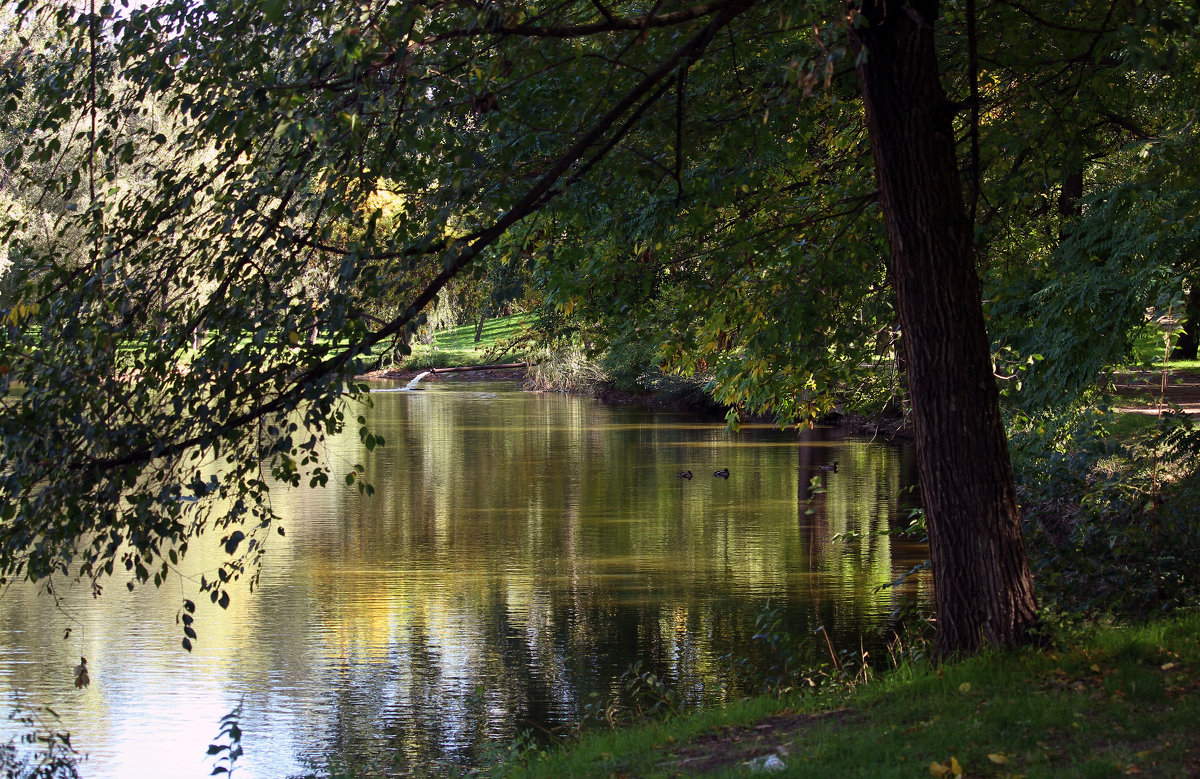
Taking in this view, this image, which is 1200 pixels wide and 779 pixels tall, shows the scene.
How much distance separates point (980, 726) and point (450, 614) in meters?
8.33

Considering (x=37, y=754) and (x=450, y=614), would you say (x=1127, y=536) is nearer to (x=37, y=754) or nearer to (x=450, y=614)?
(x=450, y=614)

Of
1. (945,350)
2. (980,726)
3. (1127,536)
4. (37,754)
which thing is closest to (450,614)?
(37,754)

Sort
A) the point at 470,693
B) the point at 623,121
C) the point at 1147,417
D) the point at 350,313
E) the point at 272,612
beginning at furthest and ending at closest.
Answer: the point at 1147,417, the point at 272,612, the point at 470,693, the point at 623,121, the point at 350,313

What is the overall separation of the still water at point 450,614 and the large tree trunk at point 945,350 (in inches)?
123

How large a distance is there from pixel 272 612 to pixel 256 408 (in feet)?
26.4

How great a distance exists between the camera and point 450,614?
1238cm

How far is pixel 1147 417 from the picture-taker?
16.6 meters

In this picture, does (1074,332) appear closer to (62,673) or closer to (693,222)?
(693,222)

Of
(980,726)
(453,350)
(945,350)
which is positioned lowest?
(980,726)

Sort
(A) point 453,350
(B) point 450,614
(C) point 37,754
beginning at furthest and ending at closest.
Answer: (A) point 453,350
(B) point 450,614
(C) point 37,754

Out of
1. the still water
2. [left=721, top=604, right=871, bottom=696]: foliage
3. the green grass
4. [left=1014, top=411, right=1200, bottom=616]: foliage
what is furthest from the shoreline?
[left=1014, top=411, right=1200, bottom=616]: foliage

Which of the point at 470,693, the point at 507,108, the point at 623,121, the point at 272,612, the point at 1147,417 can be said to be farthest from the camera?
the point at 1147,417

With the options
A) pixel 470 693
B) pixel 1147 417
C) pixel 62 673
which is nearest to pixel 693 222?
pixel 470 693

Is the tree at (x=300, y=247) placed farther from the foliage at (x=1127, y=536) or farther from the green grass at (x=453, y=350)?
the green grass at (x=453, y=350)
